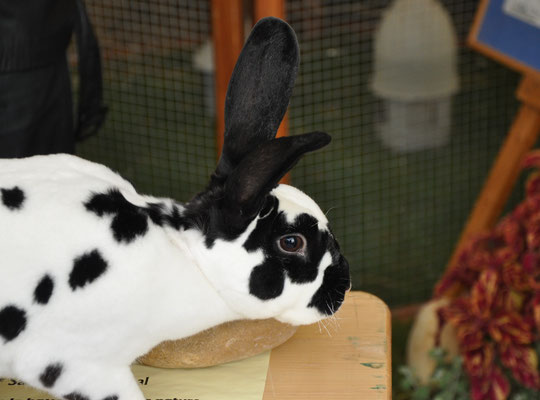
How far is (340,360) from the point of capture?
101cm

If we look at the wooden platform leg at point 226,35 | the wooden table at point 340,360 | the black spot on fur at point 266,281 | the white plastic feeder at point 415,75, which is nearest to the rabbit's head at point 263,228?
the black spot on fur at point 266,281

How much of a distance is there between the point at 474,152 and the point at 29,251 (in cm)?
210

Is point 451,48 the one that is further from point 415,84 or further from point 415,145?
point 415,145

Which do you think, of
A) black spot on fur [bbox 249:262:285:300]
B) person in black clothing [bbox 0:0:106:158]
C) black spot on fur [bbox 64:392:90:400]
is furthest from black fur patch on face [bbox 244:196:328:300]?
person in black clothing [bbox 0:0:106:158]

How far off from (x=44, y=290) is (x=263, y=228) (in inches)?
9.1

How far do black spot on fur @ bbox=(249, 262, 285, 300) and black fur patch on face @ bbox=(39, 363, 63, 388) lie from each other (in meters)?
0.21

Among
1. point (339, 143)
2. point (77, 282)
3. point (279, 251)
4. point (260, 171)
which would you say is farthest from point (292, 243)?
point (339, 143)

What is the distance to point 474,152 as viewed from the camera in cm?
268

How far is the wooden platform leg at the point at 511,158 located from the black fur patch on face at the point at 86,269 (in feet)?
3.89

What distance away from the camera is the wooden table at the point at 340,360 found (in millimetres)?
960

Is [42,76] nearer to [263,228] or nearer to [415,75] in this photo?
[263,228]

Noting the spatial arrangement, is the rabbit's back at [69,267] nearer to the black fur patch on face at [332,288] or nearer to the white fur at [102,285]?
the white fur at [102,285]

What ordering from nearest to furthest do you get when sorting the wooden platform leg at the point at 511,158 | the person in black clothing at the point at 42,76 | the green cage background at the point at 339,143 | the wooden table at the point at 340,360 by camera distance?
the wooden table at the point at 340,360
the person in black clothing at the point at 42,76
the wooden platform leg at the point at 511,158
the green cage background at the point at 339,143

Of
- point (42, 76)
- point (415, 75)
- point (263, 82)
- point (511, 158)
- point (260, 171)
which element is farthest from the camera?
point (415, 75)
